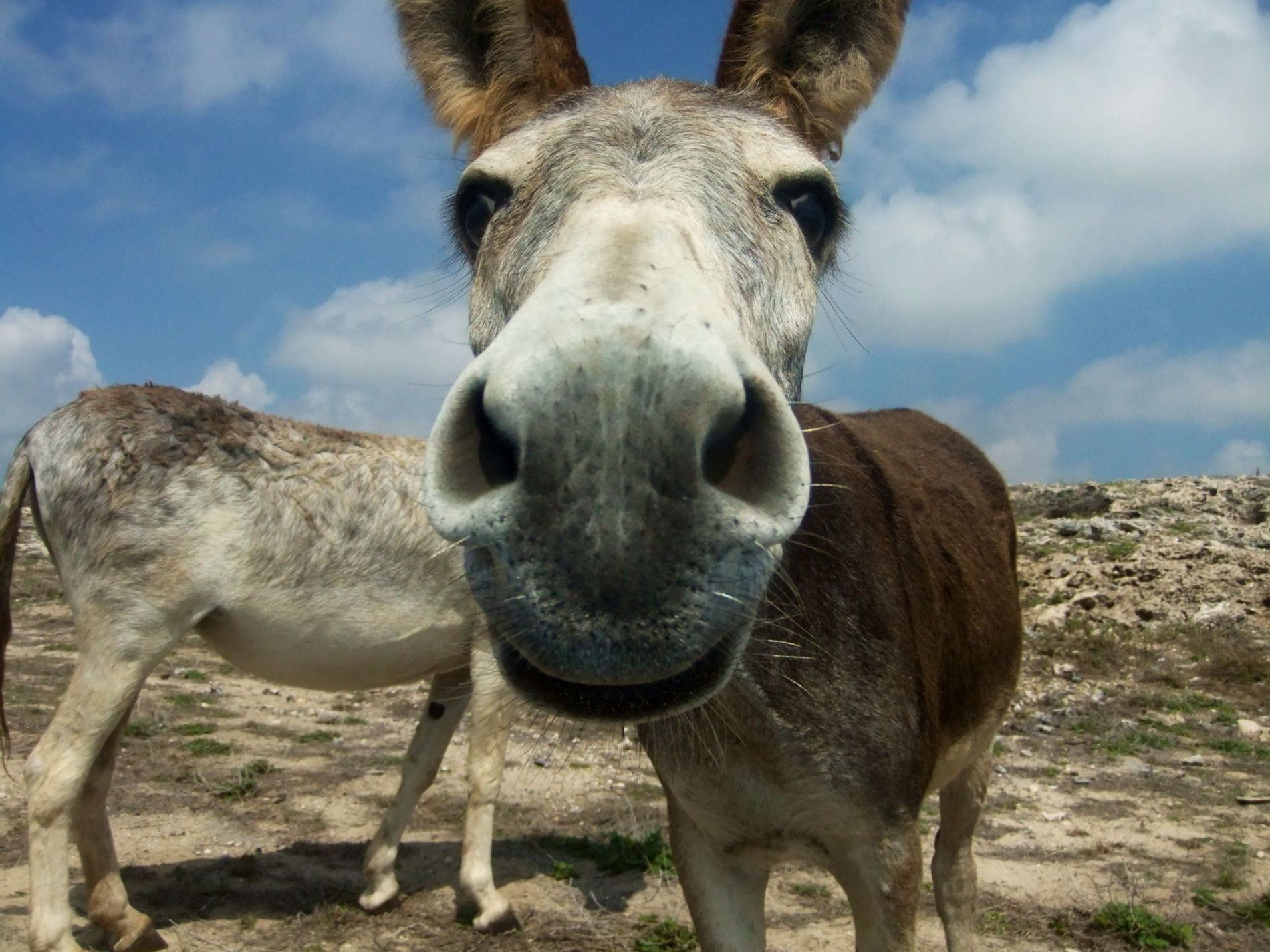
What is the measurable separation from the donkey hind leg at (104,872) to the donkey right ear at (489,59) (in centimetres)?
296

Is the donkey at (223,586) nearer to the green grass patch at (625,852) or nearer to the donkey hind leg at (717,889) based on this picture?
the green grass patch at (625,852)

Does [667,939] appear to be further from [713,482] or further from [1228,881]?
[713,482]

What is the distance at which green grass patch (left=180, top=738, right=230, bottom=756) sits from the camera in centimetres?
632

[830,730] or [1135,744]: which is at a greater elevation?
[1135,744]

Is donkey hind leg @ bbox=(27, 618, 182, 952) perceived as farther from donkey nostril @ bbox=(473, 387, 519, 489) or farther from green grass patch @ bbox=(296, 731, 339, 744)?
donkey nostril @ bbox=(473, 387, 519, 489)

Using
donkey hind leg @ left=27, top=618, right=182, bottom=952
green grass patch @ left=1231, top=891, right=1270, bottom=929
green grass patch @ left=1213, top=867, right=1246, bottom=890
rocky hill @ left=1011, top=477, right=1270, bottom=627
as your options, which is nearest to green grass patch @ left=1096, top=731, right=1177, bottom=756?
green grass patch @ left=1213, top=867, right=1246, bottom=890

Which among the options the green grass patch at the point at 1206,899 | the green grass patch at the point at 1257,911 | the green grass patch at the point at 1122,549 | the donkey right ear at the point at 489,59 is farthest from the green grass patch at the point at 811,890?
the green grass patch at the point at 1122,549

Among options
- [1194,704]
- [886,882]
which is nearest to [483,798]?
[886,882]

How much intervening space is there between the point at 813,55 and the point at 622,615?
2.07 metres

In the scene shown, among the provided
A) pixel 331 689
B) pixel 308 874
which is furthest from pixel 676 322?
pixel 308 874

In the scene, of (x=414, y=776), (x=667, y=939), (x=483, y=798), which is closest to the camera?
(x=667, y=939)

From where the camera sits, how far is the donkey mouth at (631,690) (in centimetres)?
143

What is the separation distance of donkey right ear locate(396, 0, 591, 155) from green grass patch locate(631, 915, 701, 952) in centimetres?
336

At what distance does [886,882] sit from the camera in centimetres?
239
